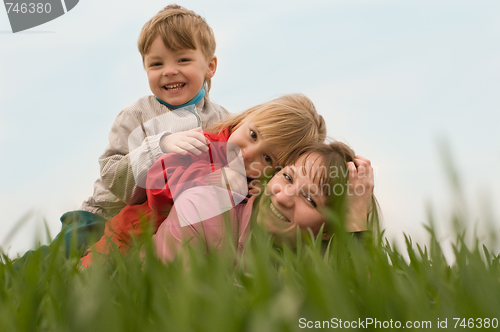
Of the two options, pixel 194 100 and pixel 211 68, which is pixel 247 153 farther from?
pixel 211 68

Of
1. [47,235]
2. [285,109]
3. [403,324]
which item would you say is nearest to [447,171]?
[403,324]

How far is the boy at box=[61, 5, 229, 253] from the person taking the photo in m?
1.85

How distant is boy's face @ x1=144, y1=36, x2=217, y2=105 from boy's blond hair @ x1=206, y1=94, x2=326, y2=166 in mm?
288

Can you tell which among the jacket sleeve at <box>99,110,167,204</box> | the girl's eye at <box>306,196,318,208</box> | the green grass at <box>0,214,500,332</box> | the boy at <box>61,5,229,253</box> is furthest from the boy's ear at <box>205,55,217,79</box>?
the green grass at <box>0,214,500,332</box>

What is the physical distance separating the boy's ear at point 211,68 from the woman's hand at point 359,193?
107cm

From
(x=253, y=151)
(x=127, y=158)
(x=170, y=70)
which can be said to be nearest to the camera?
(x=253, y=151)

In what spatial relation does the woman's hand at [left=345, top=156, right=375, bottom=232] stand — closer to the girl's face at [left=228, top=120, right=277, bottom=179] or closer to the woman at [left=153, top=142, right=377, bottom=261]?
the woman at [left=153, top=142, right=377, bottom=261]

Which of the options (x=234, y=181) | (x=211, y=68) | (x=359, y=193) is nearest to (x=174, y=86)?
(x=211, y=68)

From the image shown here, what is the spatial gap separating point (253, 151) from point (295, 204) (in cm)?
32

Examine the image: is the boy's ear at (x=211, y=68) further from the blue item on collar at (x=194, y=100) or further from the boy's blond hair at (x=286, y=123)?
the boy's blond hair at (x=286, y=123)

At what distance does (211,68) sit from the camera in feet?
7.60

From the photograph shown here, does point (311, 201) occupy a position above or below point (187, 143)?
below

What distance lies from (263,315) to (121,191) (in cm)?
153

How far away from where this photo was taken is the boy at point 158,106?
1.85 m
